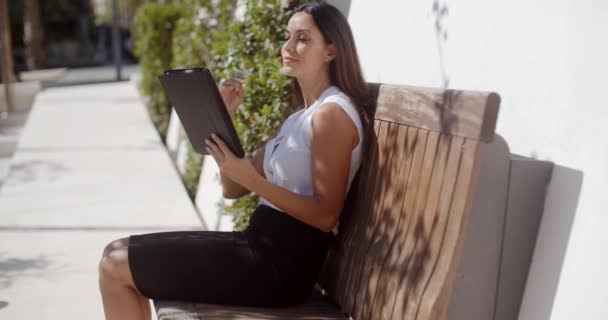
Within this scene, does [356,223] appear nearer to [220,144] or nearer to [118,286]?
[220,144]

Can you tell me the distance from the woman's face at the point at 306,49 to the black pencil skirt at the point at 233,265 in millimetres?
617

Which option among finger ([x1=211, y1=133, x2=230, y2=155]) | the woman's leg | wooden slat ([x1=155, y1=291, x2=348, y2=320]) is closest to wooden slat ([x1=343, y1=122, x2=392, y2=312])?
wooden slat ([x1=155, y1=291, x2=348, y2=320])

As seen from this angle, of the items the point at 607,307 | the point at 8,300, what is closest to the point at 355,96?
the point at 607,307

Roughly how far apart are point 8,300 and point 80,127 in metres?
7.16

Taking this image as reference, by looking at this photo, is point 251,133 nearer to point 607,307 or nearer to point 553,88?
point 553,88

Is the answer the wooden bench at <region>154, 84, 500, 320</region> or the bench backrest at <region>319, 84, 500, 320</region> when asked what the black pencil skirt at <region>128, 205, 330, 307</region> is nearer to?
the wooden bench at <region>154, 84, 500, 320</region>

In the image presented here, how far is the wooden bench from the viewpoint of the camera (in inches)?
74.6

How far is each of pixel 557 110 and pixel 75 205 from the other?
17.3ft

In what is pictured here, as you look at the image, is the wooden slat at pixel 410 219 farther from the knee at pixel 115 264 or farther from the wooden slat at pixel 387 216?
the knee at pixel 115 264

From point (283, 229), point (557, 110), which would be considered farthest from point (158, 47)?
point (557, 110)

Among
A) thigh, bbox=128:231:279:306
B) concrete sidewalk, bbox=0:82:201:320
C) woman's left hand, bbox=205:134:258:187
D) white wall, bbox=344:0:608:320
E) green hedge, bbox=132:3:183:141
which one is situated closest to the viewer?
white wall, bbox=344:0:608:320

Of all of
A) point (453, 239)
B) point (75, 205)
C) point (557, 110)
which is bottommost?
point (75, 205)

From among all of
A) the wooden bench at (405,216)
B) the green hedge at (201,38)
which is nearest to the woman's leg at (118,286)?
the wooden bench at (405,216)

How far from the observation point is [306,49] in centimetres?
273
